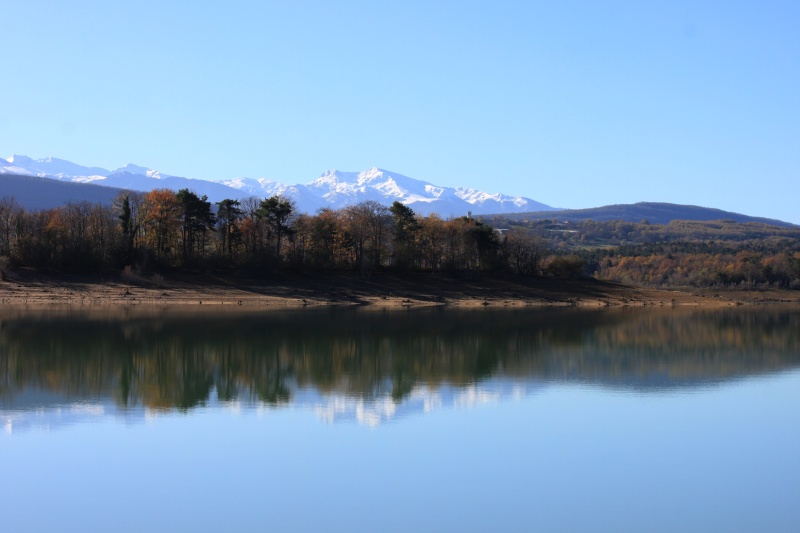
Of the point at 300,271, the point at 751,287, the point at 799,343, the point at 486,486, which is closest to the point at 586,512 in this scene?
the point at 486,486

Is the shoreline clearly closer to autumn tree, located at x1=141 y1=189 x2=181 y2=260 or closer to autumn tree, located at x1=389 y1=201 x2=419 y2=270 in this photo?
autumn tree, located at x1=389 y1=201 x2=419 y2=270

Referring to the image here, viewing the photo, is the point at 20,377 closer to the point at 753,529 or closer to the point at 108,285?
the point at 753,529

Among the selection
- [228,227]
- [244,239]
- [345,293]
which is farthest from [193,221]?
[345,293]

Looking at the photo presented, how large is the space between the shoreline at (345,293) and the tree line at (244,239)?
261 centimetres

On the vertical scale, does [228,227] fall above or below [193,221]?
below

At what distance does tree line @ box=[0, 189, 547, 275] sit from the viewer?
65.7 meters

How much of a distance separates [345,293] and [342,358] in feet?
112

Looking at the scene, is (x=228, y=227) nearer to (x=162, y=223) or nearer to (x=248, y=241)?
(x=248, y=241)

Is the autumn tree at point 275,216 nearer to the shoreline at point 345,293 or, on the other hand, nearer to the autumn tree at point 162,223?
the shoreline at point 345,293

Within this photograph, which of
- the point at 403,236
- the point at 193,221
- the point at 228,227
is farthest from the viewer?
the point at 403,236

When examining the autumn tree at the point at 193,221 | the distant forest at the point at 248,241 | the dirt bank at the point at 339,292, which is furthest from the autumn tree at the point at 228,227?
the dirt bank at the point at 339,292

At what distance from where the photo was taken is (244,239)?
74.2 metres

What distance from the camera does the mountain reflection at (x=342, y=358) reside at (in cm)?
2466

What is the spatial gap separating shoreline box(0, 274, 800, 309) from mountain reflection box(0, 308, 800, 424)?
291 inches
